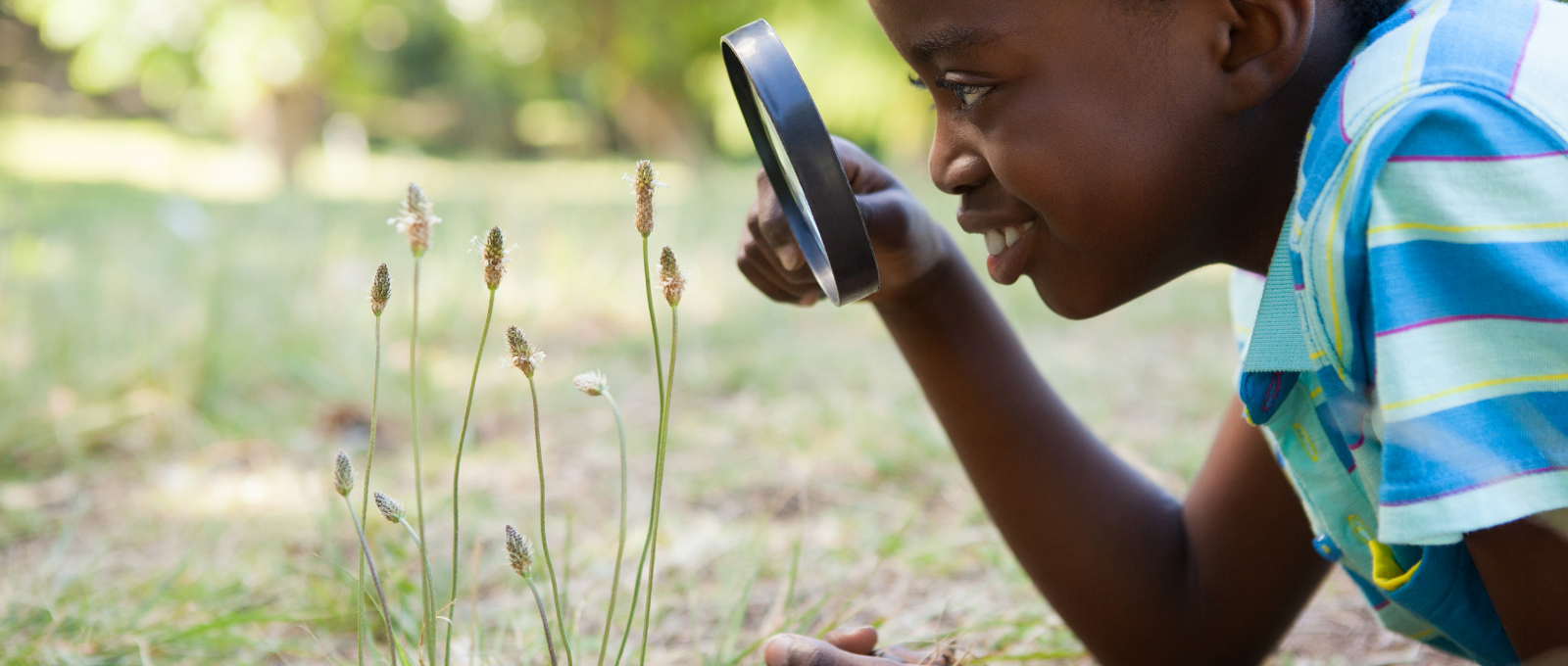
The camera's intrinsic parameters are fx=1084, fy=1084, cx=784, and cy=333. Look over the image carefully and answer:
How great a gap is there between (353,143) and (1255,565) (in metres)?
16.4

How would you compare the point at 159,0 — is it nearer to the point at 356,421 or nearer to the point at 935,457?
the point at 356,421

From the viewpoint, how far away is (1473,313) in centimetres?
73

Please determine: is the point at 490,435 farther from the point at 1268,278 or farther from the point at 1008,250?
the point at 1268,278

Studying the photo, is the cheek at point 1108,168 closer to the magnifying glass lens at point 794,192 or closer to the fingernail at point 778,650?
the magnifying glass lens at point 794,192

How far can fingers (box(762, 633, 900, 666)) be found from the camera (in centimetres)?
107

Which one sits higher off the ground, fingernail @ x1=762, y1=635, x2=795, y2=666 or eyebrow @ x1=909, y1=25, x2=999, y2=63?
eyebrow @ x1=909, y1=25, x2=999, y2=63

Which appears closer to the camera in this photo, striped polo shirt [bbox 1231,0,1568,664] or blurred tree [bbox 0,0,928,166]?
striped polo shirt [bbox 1231,0,1568,664]

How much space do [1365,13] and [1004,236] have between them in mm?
377

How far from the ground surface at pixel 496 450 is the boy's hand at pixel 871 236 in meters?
0.41

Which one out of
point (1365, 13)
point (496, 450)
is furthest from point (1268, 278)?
point (496, 450)

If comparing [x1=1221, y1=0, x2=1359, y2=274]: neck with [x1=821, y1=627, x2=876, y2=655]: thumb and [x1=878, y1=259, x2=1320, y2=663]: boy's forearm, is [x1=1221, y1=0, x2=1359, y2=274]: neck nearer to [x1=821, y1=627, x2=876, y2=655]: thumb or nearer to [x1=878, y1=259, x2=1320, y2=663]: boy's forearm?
[x1=878, y1=259, x2=1320, y2=663]: boy's forearm

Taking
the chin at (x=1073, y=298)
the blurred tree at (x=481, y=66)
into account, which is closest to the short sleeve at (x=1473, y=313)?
the chin at (x=1073, y=298)

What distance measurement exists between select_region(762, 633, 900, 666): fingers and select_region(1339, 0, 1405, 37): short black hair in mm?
759

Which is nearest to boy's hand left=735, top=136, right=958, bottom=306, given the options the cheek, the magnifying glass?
the magnifying glass
